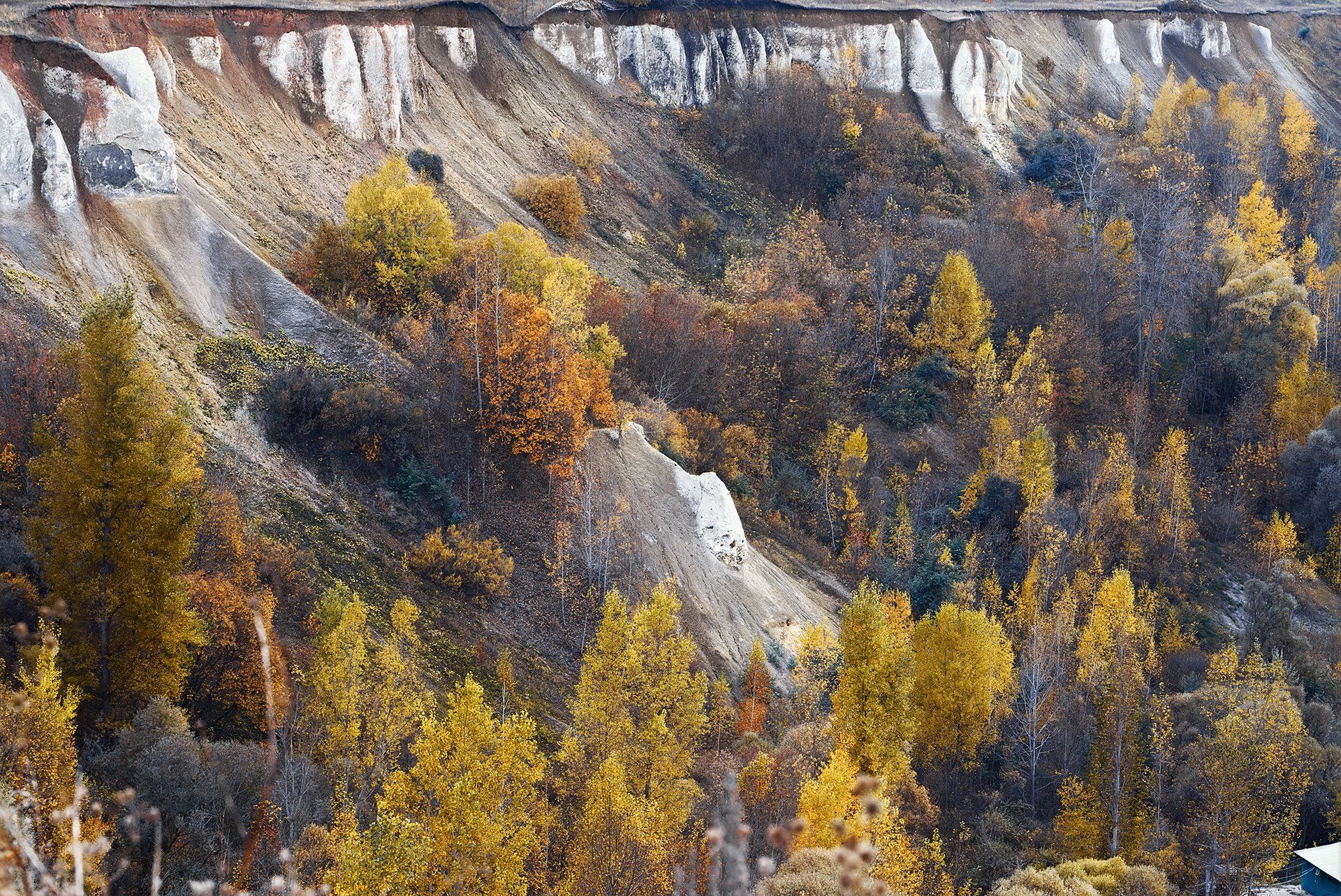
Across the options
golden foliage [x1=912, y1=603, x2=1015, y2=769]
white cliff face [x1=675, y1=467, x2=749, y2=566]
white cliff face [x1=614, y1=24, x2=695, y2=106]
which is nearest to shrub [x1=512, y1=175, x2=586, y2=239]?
white cliff face [x1=614, y1=24, x2=695, y2=106]

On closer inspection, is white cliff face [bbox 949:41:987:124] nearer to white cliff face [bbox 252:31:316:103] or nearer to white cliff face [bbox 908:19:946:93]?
white cliff face [bbox 908:19:946:93]

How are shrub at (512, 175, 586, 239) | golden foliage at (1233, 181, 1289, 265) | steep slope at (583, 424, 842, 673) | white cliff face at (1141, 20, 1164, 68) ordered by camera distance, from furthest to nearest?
white cliff face at (1141, 20, 1164, 68), golden foliage at (1233, 181, 1289, 265), shrub at (512, 175, 586, 239), steep slope at (583, 424, 842, 673)

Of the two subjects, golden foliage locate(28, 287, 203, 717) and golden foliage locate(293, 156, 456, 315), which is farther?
golden foliage locate(293, 156, 456, 315)

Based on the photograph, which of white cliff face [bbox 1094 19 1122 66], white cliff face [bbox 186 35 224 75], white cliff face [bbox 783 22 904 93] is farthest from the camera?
white cliff face [bbox 1094 19 1122 66]

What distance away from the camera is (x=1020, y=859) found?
26.4 m

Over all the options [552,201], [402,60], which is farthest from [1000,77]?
[402,60]

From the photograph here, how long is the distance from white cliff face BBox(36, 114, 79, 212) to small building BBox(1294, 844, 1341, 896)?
33453 millimetres

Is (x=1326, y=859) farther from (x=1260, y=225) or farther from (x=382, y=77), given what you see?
(x=1260, y=225)

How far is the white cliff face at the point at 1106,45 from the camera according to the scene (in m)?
87.8

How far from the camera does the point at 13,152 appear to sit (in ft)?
96.6

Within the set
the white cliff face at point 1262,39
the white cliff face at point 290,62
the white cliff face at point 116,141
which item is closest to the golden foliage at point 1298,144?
the white cliff face at point 1262,39

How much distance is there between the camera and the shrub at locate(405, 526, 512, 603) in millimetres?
30281

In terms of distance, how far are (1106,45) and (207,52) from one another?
229 feet

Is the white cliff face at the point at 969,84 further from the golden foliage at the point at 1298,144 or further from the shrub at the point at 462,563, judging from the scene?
the shrub at the point at 462,563
